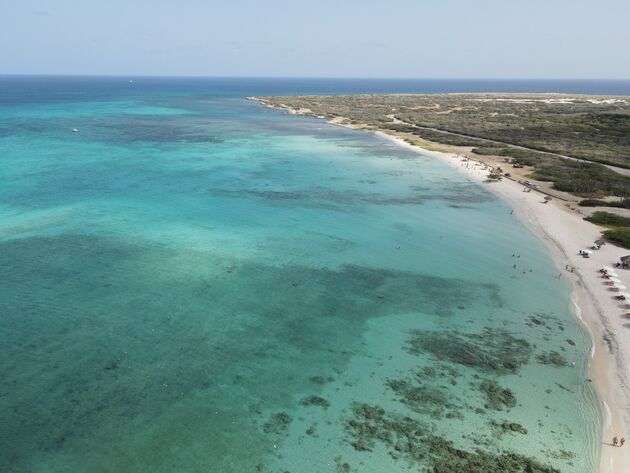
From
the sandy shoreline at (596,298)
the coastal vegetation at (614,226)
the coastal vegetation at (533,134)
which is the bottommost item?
the sandy shoreline at (596,298)

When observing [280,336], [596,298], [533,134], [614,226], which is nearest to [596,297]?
[596,298]

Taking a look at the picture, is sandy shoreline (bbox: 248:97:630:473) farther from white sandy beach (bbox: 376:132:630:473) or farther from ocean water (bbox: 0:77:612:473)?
ocean water (bbox: 0:77:612:473)

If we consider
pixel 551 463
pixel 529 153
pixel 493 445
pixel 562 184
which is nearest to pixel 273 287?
pixel 493 445

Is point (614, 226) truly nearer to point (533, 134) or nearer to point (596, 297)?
point (596, 297)

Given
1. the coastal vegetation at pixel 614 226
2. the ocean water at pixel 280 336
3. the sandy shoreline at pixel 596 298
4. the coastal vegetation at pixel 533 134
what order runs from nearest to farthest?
1. the ocean water at pixel 280 336
2. the sandy shoreline at pixel 596 298
3. the coastal vegetation at pixel 614 226
4. the coastal vegetation at pixel 533 134

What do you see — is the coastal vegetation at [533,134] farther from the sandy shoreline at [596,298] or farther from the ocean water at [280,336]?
the ocean water at [280,336]

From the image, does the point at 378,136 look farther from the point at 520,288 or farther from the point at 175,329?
the point at 175,329

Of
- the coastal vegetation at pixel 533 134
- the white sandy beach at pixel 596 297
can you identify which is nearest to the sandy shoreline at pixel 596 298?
the white sandy beach at pixel 596 297
